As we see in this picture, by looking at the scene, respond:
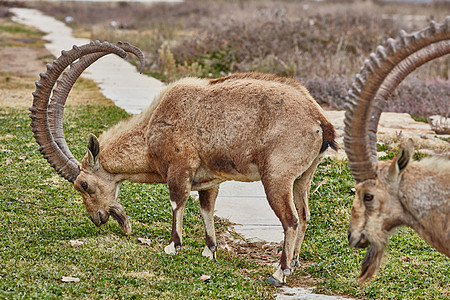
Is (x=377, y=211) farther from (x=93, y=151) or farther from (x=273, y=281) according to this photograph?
(x=93, y=151)

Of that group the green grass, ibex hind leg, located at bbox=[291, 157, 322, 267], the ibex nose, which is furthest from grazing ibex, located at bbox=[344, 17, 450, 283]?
the ibex nose

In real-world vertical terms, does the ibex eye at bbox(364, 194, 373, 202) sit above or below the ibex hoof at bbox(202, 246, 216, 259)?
above

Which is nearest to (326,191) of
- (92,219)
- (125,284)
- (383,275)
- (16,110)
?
(383,275)

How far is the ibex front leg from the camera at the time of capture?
692 centimetres

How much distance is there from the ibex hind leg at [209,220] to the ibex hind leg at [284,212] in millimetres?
1005

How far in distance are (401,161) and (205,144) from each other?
8.68 ft

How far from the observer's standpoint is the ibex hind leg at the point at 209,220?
23.8 ft

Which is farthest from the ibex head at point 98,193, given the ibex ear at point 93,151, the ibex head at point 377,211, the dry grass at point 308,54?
the dry grass at point 308,54

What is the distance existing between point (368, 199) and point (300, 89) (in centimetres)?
215

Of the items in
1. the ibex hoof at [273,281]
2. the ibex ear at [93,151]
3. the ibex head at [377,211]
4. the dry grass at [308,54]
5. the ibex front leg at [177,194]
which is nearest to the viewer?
the ibex head at [377,211]

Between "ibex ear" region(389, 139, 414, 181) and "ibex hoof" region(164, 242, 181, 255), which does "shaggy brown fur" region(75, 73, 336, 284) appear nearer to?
"ibex hoof" region(164, 242, 181, 255)

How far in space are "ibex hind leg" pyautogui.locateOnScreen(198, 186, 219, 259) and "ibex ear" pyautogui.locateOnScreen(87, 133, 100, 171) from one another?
1.32 meters

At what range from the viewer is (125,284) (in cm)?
593

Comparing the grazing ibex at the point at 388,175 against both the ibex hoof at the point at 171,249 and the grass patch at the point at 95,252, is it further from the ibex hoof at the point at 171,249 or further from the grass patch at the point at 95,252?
the ibex hoof at the point at 171,249
